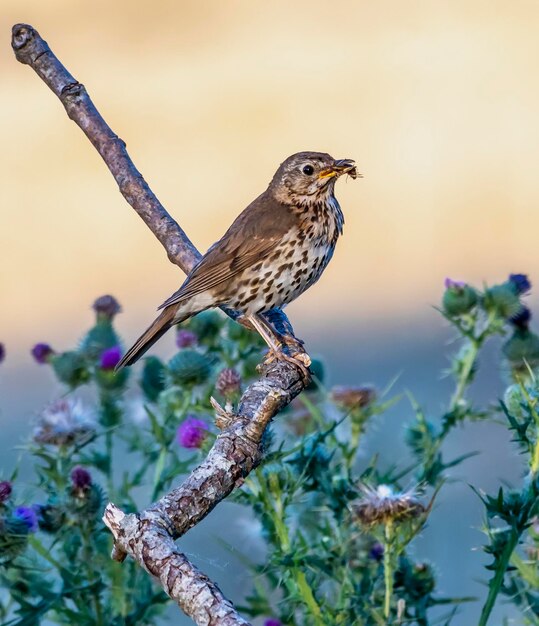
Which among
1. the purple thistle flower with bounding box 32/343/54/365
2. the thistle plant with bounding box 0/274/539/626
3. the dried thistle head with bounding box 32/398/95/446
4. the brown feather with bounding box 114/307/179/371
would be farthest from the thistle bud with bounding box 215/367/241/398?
the purple thistle flower with bounding box 32/343/54/365

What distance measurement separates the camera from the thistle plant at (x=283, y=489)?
421 centimetres

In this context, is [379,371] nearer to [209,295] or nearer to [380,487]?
[209,295]

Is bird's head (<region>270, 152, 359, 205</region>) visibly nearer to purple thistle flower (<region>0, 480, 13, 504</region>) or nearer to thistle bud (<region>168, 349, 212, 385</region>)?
thistle bud (<region>168, 349, 212, 385</region>)

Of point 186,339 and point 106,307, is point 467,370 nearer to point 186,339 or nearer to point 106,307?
point 186,339

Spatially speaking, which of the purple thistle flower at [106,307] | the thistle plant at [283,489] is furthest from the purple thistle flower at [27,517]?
the purple thistle flower at [106,307]

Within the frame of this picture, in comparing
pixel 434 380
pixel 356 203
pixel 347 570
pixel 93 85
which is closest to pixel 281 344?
pixel 347 570

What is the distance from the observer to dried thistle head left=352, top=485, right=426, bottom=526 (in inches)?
164

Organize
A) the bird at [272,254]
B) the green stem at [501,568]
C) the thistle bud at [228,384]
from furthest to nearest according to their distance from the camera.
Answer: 1. the bird at [272,254]
2. the thistle bud at [228,384]
3. the green stem at [501,568]

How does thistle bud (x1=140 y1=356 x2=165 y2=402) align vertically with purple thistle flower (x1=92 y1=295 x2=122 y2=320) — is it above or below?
below

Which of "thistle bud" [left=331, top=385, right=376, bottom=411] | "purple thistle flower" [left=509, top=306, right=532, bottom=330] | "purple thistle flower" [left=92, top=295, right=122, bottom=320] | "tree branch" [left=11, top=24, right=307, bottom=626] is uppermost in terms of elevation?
"purple thistle flower" [left=509, top=306, right=532, bottom=330]

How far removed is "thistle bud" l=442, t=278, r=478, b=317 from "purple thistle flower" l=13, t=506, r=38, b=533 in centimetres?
188

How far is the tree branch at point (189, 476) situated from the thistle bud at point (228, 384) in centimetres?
64

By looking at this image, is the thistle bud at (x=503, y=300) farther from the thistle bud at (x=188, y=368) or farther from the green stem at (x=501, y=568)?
the green stem at (x=501, y=568)

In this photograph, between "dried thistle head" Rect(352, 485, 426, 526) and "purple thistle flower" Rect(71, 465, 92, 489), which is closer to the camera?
"dried thistle head" Rect(352, 485, 426, 526)
